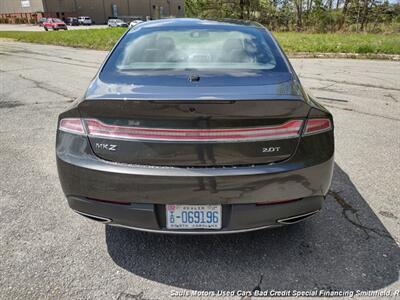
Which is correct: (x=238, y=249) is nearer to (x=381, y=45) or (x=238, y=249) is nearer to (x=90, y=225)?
(x=90, y=225)

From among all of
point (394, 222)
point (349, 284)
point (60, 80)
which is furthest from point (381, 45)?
point (349, 284)

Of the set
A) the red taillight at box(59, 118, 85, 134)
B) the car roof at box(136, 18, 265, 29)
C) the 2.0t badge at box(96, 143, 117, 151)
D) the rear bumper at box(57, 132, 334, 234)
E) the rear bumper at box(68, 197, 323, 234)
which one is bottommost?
the rear bumper at box(68, 197, 323, 234)

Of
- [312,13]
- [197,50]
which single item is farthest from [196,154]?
[312,13]

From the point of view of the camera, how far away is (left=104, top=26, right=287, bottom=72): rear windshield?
2.83 m

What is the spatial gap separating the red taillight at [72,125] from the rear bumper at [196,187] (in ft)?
0.15

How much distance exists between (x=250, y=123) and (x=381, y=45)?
15.5 meters

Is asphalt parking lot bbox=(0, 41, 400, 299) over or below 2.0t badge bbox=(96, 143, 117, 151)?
below

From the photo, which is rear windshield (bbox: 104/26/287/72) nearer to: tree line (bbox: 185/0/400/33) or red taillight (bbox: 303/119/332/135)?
red taillight (bbox: 303/119/332/135)

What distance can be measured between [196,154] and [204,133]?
0.44ft

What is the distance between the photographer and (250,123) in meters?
2.05

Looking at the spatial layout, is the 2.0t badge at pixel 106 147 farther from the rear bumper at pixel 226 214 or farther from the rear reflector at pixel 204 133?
the rear bumper at pixel 226 214

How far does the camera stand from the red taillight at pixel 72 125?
2.19m

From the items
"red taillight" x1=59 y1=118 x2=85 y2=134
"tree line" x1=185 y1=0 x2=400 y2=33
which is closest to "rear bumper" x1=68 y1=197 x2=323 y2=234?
"red taillight" x1=59 y1=118 x2=85 y2=134

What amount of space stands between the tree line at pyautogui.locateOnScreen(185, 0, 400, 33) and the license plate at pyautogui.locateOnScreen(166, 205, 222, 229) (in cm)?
2359
